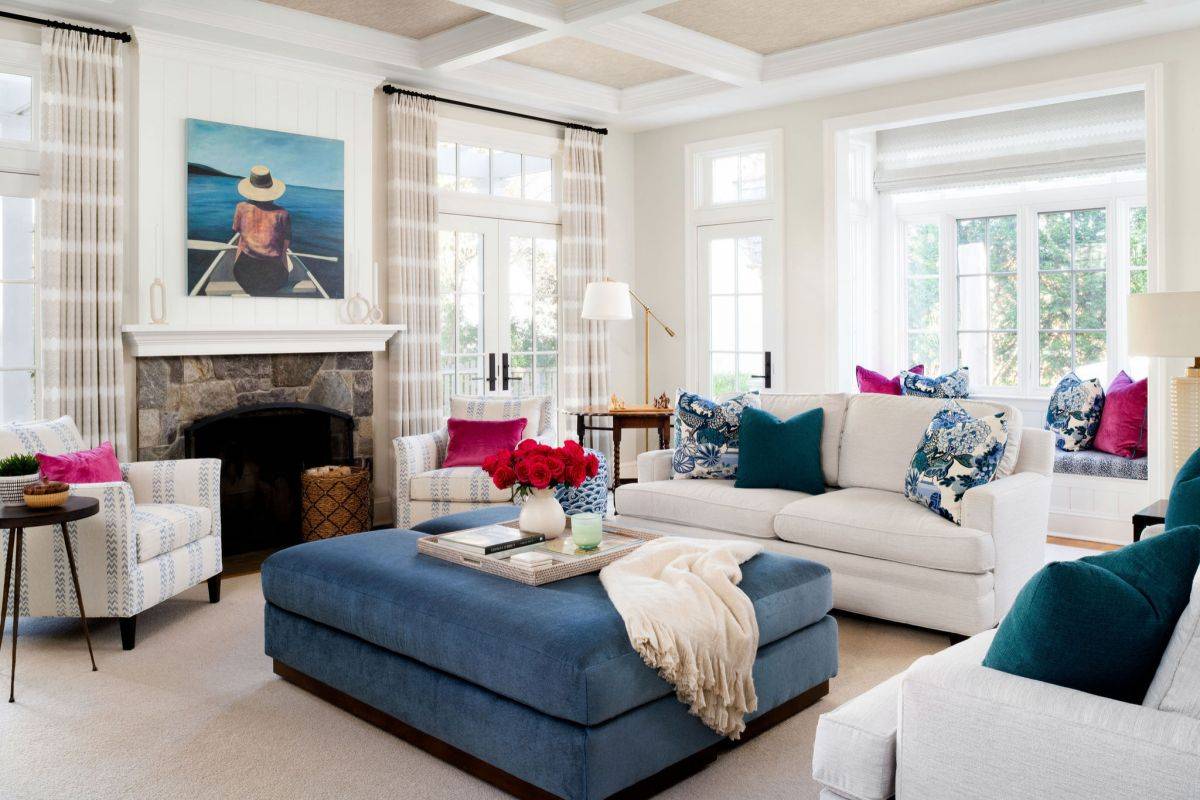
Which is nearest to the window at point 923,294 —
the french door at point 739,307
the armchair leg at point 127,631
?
the french door at point 739,307

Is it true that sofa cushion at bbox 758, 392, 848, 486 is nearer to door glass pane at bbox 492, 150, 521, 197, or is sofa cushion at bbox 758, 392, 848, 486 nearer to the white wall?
the white wall

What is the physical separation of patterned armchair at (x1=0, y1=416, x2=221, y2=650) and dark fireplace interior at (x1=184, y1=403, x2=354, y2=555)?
3.56ft

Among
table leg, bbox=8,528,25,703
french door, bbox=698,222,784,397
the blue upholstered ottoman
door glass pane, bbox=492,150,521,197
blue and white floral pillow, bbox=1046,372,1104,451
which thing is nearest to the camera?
the blue upholstered ottoman

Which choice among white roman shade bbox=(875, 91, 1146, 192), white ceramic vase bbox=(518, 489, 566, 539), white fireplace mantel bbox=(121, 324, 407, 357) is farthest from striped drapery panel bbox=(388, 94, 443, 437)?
white roman shade bbox=(875, 91, 1146, 192)

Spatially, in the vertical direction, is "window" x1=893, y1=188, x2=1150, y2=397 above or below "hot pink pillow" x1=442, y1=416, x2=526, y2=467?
above

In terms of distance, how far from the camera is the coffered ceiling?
5.08 m

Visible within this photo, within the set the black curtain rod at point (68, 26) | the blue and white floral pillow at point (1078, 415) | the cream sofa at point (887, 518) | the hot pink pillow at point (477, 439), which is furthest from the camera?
the blue and white floral pillow at point (1078, 415)

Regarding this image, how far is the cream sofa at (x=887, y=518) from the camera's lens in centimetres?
386

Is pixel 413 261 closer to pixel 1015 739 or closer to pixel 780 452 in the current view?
pixel 780 452

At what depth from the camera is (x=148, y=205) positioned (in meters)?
5.26

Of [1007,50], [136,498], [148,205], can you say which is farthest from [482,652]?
[1007,50]

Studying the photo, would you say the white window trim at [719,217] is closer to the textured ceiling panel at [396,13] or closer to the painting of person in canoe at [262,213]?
the textured ceiling panel at [396,13]

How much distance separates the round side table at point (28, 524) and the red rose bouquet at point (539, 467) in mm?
1534

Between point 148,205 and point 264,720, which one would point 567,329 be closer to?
point 148,205
